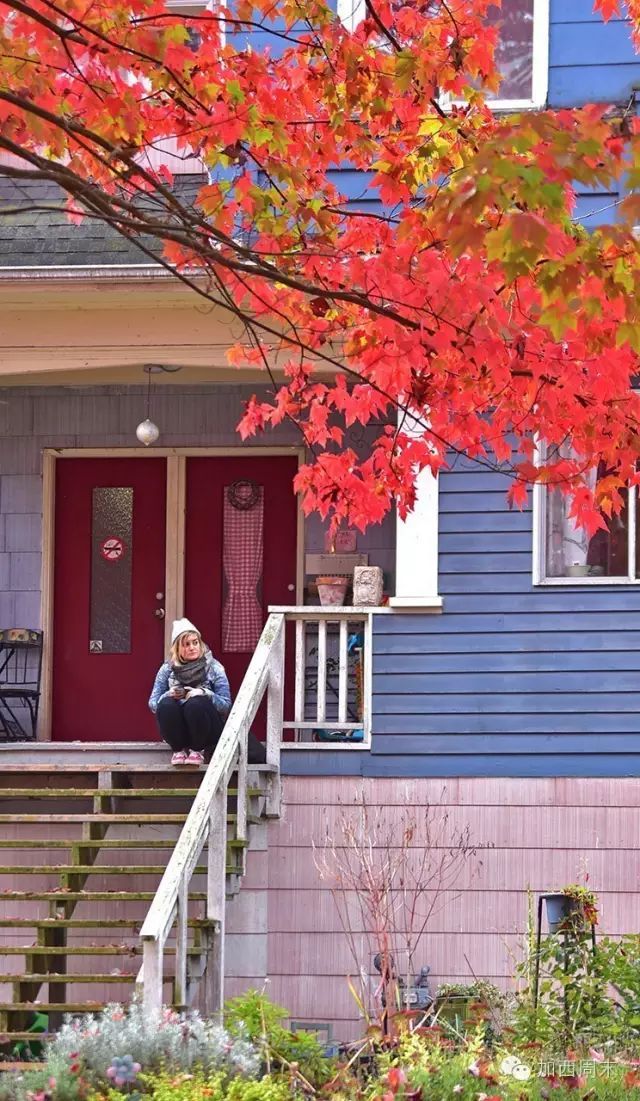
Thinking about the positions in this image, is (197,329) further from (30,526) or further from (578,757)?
(578,757)

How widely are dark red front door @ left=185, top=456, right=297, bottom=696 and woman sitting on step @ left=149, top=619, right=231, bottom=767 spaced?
6.43 feet

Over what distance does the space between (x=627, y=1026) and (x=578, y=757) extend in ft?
9.44

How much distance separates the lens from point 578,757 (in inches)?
419

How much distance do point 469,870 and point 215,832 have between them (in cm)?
205

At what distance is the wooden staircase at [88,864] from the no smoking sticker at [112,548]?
226 cm

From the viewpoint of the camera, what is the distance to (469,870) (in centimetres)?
1055

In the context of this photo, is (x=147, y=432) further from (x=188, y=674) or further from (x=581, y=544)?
(x=581, y=544)

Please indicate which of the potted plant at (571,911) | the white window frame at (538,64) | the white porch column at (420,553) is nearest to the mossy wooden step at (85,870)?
the potted plant at (571,911)

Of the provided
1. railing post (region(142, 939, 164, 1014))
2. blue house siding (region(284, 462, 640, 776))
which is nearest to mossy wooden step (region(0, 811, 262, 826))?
blue house siding (region(284, 462, 640, 776))

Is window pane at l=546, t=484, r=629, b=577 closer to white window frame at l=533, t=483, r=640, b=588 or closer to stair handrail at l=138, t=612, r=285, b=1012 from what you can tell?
white window frame at l=533, t=483, r=640, b=588

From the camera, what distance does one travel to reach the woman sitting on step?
10328mm

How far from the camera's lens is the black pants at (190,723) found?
10297mm

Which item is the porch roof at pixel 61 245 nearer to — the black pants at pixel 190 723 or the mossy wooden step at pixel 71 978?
the black pants at pixel 190 723

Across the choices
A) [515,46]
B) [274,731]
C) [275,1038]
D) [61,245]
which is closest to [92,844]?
[274,731]
